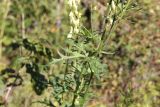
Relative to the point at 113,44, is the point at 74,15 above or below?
above

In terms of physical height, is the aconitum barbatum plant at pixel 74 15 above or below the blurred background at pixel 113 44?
above

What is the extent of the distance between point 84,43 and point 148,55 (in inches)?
108

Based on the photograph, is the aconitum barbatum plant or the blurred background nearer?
the aconitum barbatum plant

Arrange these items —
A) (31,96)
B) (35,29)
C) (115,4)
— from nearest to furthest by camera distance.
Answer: (115,4), (31,96), (35,29)

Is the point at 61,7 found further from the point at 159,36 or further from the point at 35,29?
the point at 159,36

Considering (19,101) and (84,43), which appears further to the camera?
(19,101)

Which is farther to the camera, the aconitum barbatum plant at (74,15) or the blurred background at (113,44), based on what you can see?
the blurred background at (113,44)

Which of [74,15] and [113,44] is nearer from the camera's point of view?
[74,15]

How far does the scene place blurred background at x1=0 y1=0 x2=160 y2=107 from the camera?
177 inches

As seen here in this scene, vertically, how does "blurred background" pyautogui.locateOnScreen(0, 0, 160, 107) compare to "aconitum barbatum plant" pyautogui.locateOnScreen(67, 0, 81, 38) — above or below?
below

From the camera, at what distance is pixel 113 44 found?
14.4 feet

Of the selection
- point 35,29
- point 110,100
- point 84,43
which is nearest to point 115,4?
point 84,43

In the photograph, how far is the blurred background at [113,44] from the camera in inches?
177

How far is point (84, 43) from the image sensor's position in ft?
7.74
